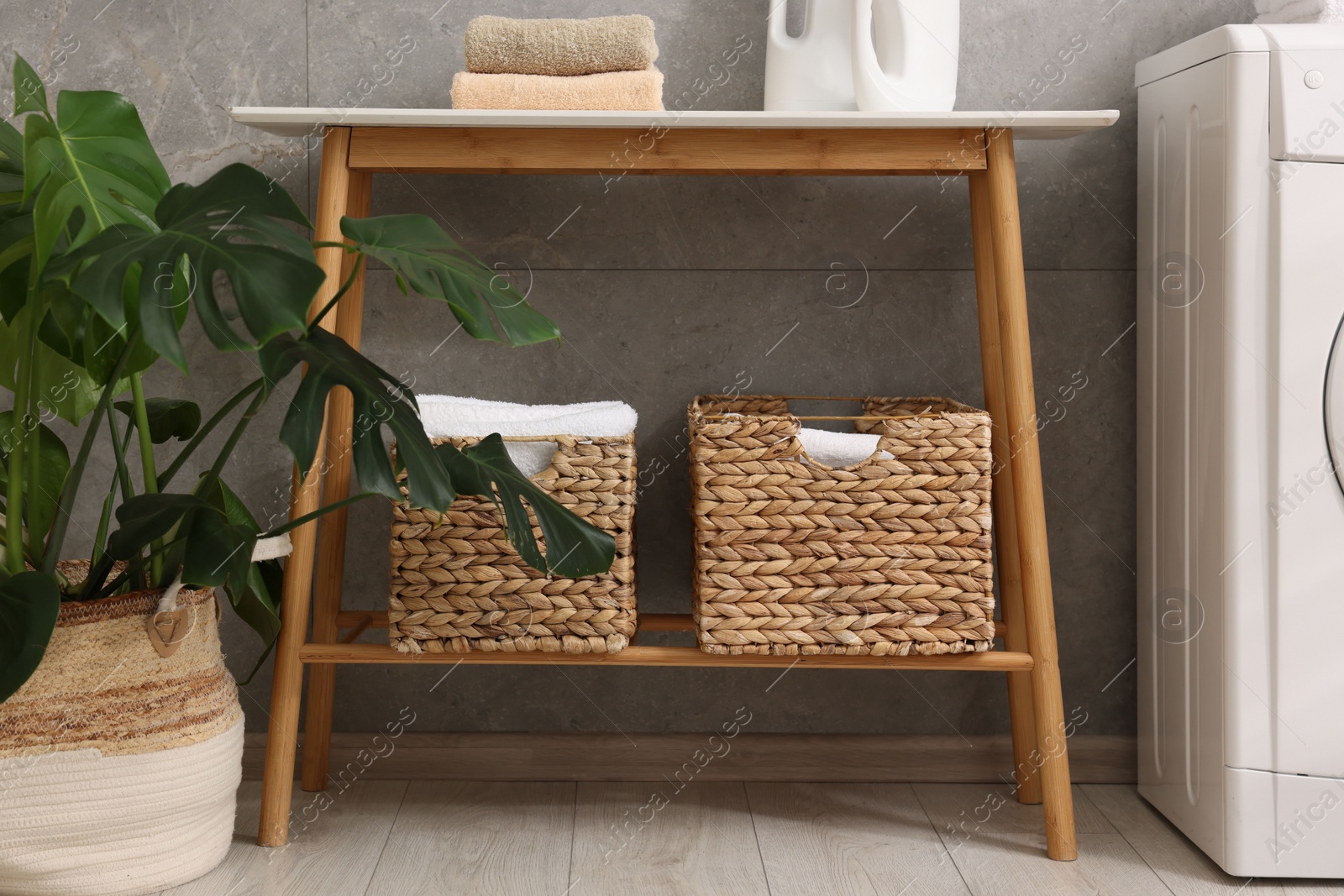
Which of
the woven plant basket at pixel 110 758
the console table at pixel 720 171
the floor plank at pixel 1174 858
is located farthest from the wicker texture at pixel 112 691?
the floor plank at pixel 1174 858

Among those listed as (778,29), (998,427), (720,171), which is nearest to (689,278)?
(720,171)

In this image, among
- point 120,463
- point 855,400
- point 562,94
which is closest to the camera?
point 120,463

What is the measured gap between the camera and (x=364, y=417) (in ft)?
3.11

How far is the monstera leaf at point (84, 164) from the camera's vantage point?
860mm

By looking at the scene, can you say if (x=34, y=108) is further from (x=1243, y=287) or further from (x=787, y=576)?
(x=1243, y=287)

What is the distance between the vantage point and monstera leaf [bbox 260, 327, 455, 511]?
2.92 ft

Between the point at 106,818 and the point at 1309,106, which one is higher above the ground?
the point at 1309,106

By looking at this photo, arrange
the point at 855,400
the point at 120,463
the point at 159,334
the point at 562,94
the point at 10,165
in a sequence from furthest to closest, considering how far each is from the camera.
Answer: the point at 855,400 < the point at 562,94 < the point at 120,463 < the point at 10,165 < the point at 159,334

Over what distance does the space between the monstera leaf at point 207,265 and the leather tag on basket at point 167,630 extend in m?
0.35

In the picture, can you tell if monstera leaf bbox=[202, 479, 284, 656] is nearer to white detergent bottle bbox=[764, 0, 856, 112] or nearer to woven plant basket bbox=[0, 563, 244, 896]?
woven plant basket bbox=[0, 563, 244, 896]

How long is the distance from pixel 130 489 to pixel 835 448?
2.64 ft

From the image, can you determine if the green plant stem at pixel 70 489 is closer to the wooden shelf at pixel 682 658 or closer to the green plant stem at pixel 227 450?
the green plant stem at pixel 227 450

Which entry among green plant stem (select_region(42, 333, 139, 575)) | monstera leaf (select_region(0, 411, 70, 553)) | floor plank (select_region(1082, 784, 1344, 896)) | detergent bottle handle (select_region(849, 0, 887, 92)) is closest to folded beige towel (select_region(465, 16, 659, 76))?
detergent bottle handle (select_region(849, 0, 887, 92))

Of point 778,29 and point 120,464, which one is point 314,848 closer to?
point 120,464
